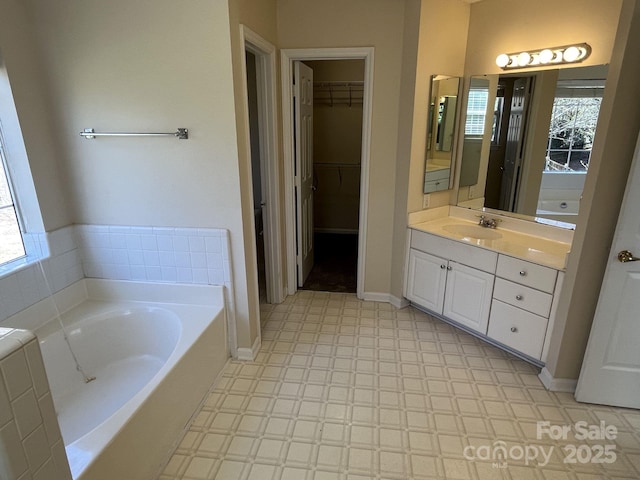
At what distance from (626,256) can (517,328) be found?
79 cm

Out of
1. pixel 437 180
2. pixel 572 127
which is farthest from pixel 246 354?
pixel 572 127

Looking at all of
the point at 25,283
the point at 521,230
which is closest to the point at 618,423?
the point at 521,230

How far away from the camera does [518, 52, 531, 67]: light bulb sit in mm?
2598

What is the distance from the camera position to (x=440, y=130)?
2.99 m

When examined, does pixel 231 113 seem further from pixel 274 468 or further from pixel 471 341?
pixel 471 341

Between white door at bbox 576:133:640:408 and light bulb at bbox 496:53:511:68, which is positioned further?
light bulb at bbox 496:53:511:68

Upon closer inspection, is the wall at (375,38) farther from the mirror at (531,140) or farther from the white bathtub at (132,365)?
the white bathtub at (132,365)

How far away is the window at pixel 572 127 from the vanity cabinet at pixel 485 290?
2.48 feet

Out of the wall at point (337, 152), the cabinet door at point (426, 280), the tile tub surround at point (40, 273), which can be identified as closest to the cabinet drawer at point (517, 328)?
the cabinet door at point (426, 280)

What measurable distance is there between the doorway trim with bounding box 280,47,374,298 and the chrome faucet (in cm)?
94

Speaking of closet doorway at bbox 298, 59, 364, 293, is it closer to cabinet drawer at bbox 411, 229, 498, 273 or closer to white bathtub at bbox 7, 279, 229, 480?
cabinet drawer at bbox 411, 229, 498, 273

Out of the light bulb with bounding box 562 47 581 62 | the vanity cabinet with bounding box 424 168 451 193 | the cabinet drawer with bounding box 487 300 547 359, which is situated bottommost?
the cabinet drawer with bounding box 487 300 547 359

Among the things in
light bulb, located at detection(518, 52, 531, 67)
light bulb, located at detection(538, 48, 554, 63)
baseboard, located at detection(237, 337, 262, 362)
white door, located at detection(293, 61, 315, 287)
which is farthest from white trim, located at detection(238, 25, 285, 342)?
light bulb, located at detection(538, 48, 554, 63)

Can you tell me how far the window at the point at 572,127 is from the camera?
233 cm
